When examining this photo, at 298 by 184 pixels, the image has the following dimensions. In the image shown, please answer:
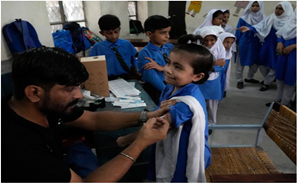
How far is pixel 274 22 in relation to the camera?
11.7 ft

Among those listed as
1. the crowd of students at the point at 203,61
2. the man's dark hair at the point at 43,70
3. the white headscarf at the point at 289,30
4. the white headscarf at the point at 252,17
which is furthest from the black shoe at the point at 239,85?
the man's dark hair at the point at 43,70

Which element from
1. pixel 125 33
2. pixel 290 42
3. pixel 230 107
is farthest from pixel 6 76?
pixel 125 33

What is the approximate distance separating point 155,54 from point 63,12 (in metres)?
3.22

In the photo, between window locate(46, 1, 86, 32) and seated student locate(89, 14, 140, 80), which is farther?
window locate(46, 1, 86, 32)

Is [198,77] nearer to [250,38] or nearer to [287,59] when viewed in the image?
[287,59]

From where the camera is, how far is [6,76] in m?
1.84

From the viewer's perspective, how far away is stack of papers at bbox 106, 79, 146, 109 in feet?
5.35

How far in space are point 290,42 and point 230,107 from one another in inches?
48.8

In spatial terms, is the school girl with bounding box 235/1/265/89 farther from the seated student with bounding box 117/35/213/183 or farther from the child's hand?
the seated student with bounding box 117/35/213/183

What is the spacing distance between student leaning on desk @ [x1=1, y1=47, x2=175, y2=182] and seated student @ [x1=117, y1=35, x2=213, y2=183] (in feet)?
0.40

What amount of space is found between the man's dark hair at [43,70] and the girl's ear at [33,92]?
0.05ft

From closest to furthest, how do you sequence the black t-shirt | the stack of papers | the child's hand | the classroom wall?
the black t-shirt < the stack of papers < the child's hand < the classroom wall

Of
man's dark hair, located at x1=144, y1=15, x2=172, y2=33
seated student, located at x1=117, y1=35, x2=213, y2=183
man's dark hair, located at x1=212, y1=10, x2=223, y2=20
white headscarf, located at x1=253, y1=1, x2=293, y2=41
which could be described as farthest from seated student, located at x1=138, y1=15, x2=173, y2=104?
white headscarf, located at x1=253, y1=1, x2=293, y2=41

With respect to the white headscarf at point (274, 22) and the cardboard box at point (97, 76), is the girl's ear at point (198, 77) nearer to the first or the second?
the cardboard box at point (97, 76)
